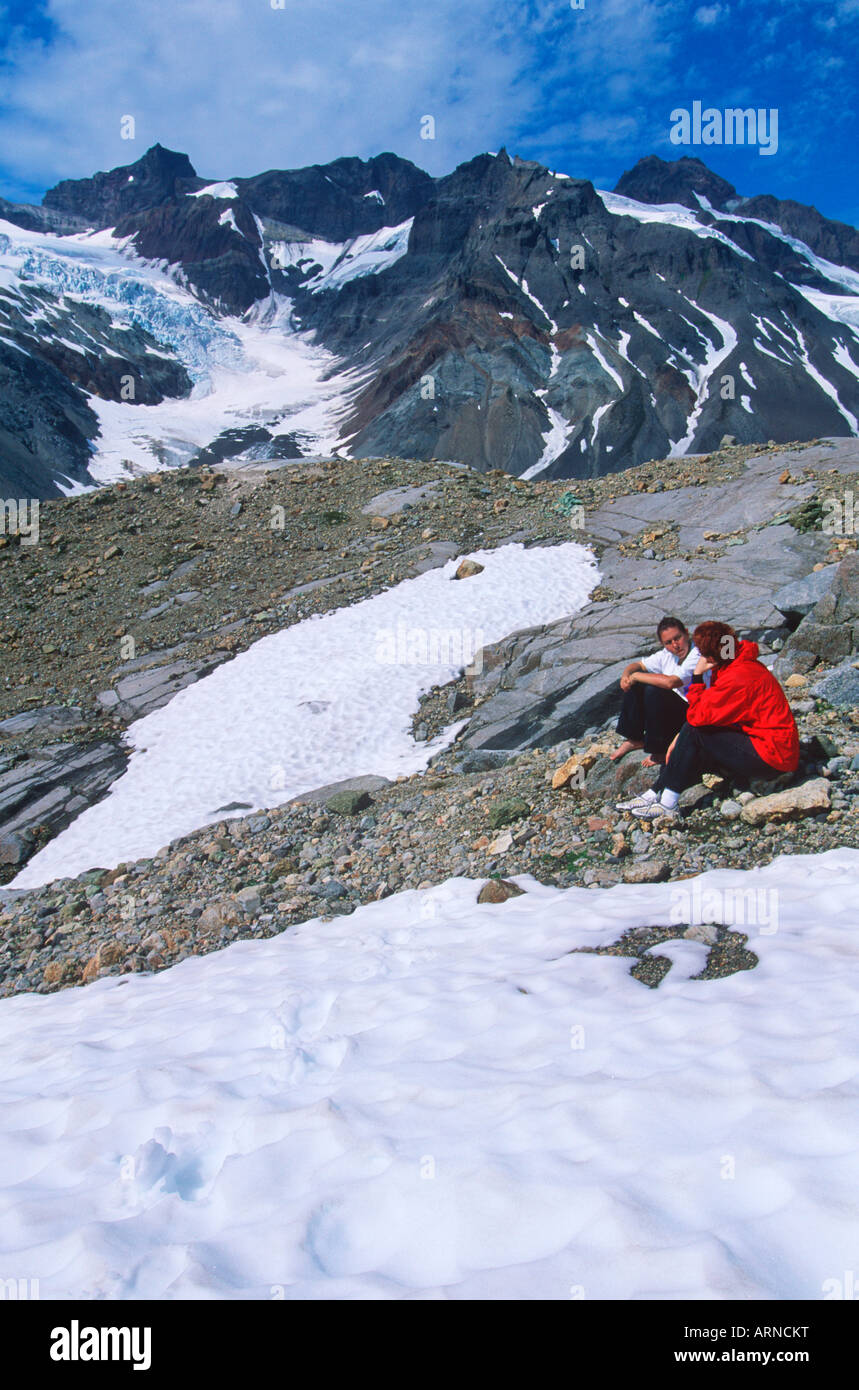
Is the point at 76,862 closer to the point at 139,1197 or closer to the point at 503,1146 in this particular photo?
the point at 139,1197

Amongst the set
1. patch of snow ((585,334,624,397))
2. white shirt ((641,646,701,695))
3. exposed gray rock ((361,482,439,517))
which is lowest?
white shirt ((641,646,701,695))

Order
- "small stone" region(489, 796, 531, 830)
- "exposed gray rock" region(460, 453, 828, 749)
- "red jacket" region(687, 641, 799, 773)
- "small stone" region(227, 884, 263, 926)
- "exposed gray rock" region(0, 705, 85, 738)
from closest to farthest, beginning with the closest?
"red jacket" region(687, 641, 799, 773), "small stone" region(227, 884, 263, 926), "small stone" region(489, 796, 531, 830), "exposed gray rock" region(460, 453, 828, 749), "exposed gray rock" region(0, 705, 85, 738)

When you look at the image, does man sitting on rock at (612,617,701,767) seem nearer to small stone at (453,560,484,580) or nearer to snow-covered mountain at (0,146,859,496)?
small stone at (453,560,484,580)

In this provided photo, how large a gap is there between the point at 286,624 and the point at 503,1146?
44.4 feet

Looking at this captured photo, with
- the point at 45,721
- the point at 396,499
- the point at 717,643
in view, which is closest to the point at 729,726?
the point at 717,643

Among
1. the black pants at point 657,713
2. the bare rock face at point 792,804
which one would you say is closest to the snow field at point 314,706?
the black pants at point 657,713

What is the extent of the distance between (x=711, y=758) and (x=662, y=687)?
89 cm

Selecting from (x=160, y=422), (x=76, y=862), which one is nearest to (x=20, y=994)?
(x=76, y=862)

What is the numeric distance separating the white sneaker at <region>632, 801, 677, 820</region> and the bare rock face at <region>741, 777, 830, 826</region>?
2.13ft

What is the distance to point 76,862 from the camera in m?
9.73

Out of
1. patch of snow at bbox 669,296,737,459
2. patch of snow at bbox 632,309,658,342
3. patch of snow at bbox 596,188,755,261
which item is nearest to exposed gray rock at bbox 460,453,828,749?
patch of snow at bbox 669,296,737,459

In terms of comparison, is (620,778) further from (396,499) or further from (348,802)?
(396,499)

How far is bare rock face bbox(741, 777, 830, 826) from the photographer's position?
20.0 ft

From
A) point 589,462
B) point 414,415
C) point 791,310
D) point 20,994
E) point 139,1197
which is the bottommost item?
point 20,994
